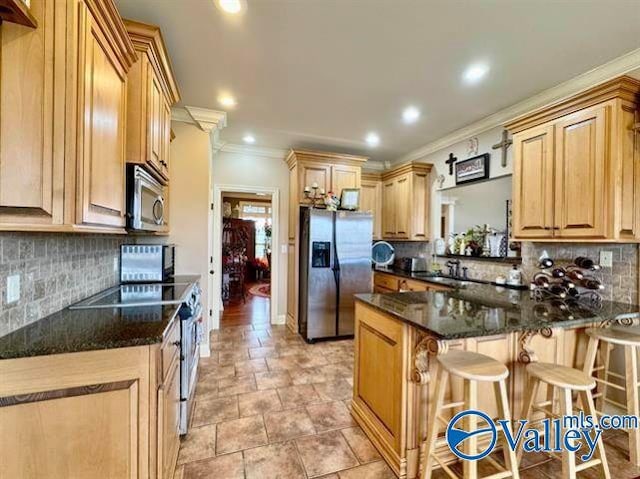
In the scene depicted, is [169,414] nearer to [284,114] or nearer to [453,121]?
[284,114]

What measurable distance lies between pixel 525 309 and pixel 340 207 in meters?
2.65

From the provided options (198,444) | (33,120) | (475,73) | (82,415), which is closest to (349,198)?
(475,73)

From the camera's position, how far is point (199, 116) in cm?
316

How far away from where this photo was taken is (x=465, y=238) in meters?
3.73

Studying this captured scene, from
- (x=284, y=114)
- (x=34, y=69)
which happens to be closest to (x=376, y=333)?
(x=34, y=69)

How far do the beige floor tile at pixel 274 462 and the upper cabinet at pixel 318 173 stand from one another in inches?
112

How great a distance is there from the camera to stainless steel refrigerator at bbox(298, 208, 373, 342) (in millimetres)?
3777

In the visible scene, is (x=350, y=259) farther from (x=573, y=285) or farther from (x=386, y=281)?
(x=573, y=285)

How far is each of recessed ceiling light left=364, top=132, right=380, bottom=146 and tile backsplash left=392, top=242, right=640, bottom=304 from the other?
6.89 ft

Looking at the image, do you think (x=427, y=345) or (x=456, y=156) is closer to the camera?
(x=427, y=345)

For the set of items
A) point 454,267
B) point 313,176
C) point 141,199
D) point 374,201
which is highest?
point 313,176

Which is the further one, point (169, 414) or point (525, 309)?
point (525, 309)

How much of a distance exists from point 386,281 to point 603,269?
7.90 feet

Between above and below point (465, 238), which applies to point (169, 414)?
below
